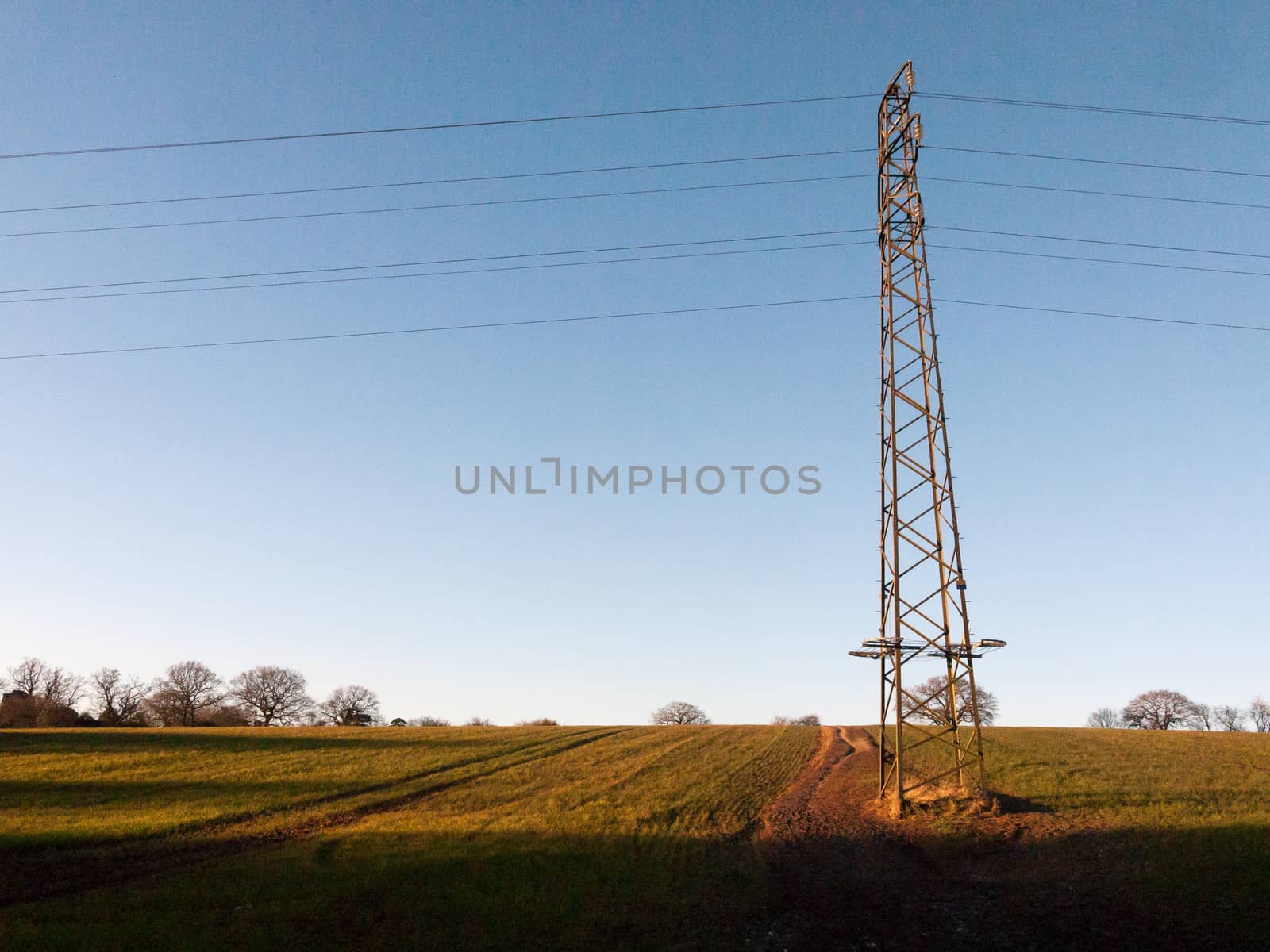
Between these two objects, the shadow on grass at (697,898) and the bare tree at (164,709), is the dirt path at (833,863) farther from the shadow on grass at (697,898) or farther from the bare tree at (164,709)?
the bare tree at (164,709)

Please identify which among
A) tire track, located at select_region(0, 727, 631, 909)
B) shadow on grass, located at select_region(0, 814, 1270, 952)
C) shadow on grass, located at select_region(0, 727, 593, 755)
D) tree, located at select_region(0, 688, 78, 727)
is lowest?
tree, located at select_region(0, 688, 78, 727)

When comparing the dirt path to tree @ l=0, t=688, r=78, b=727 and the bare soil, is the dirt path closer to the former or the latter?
the bare soil

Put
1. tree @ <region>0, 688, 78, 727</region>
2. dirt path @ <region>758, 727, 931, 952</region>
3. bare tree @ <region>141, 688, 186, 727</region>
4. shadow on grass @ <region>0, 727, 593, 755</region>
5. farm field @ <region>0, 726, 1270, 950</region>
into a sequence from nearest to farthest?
farm field @ <region>0, 726, 1270, 950</region> → dirt path @ <region>758, 727, 931, 952</region> → shadow on grass @ <region>0, 727, 593, 755</region> → tree @ <region>0, 688, 78, 727</region> → bare tree @ <region>141, 688, 186, 727</region>

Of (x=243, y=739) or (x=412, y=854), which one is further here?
(x=243, y=739)

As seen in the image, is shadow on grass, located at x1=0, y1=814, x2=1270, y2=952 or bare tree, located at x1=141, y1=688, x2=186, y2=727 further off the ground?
shadow on grass, located at x1=0, y1=814, x2=1270, y2=952

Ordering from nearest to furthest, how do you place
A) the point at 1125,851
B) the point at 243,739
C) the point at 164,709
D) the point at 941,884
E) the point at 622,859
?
1. the point at 941,884
2. the point at 1125,851
3. the point at 622,859
4. the point at 243,739
5. the point at 164,709

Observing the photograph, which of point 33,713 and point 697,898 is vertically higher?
point 697,898

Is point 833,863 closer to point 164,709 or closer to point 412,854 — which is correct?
point 412,854

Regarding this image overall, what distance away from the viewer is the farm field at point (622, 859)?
1560 centimetres

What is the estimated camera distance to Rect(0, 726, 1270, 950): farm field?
15.6 meters

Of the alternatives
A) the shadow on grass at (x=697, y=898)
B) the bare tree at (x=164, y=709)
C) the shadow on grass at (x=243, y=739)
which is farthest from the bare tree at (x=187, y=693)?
the shadow on grass at (x=697, y=898)

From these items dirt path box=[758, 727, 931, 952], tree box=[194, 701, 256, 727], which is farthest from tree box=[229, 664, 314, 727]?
dirt path box=[758, 727, 931, 952]

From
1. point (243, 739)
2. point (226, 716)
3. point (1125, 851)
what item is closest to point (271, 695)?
point (226, 716)

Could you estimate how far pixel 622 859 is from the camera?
2073cm
